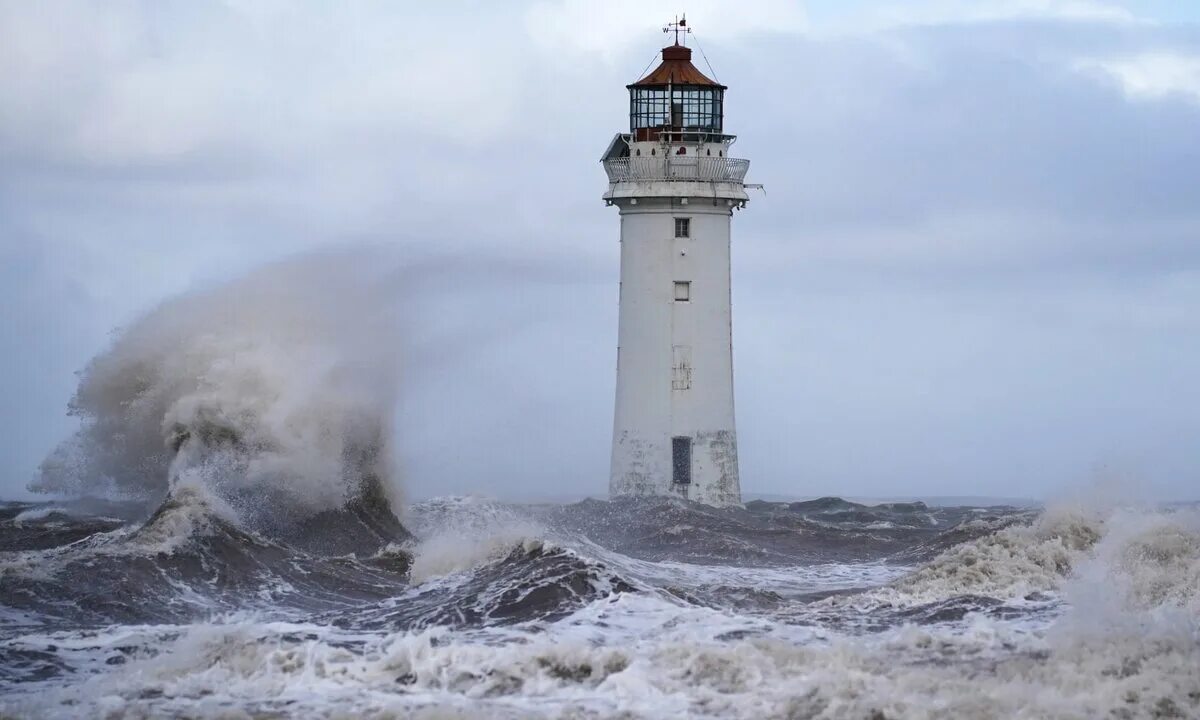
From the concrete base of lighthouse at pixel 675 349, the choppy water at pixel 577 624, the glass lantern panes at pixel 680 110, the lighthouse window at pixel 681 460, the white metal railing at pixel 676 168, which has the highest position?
the glass lantern panes at pixel 680 110

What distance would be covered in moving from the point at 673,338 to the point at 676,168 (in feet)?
7.71

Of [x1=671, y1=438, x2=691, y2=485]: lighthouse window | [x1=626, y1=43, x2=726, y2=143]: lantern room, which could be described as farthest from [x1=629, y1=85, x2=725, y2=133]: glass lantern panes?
[x1=671, y1=438, x2=691, y2=485]: lighthouse window

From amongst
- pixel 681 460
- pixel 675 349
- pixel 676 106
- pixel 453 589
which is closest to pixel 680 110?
pixel 676 106

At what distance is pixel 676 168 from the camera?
25750 millimetres

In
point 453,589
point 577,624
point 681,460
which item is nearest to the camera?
point 577,624

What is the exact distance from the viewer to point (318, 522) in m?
22.7

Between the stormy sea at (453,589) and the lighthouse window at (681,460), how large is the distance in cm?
45

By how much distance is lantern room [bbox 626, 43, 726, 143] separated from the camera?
25808 mm

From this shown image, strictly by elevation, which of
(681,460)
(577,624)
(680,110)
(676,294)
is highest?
(680,110)

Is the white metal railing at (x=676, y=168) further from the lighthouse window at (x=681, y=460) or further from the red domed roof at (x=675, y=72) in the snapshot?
the lighthouse window at (x=681, y=460)

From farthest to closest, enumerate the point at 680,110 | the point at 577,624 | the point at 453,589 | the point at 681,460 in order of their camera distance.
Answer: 1. the point at 680,110
2. the point at 681,460
3. the point at 453,589
4. the point at 577,624

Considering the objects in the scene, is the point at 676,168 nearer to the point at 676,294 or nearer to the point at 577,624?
the point at 676,294

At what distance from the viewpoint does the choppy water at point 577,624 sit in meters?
11.9

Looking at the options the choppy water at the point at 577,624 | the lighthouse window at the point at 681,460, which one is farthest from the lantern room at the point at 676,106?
the choppy water at the point at 577,624
